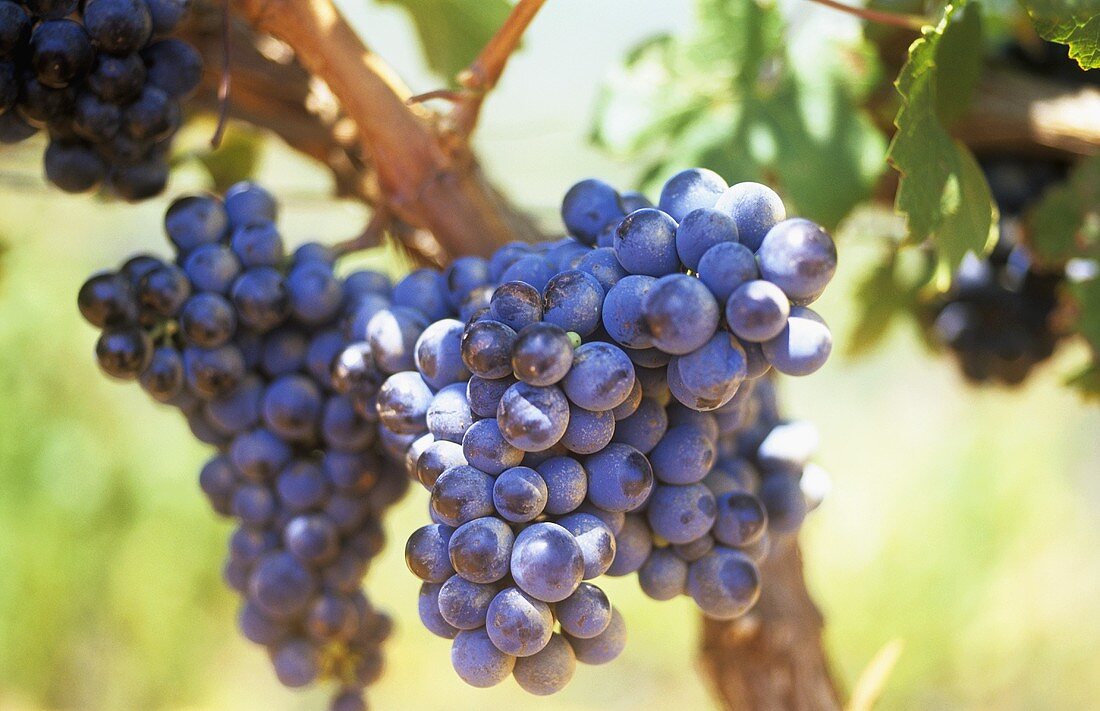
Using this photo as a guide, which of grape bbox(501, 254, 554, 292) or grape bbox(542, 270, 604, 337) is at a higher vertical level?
grape bbox(542, 270, 604, 337)

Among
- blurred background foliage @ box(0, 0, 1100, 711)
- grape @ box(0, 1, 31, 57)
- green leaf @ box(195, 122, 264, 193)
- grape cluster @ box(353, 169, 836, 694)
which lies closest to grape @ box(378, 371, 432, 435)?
grape cluster @ box(353, 169, 836, 694)

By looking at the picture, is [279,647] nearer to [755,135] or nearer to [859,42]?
[755,135]

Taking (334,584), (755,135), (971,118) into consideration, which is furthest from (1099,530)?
(334,584)

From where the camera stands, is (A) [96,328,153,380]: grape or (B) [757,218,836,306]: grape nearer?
(B) [757,218,836,306]: grape

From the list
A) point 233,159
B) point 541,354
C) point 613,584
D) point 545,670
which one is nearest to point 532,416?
point 541,354

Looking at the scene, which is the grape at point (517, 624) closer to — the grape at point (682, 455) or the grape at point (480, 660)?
the grape at point (480, 660)

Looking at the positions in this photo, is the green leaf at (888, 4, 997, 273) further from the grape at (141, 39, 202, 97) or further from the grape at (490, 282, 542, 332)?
the grape at (141, 39, 202, 97)

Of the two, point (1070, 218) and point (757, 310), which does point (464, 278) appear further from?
point (1070, 218)
